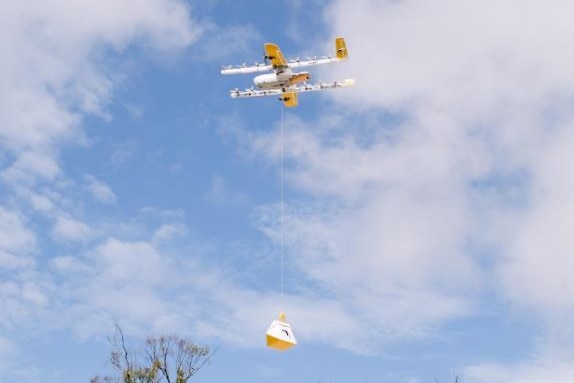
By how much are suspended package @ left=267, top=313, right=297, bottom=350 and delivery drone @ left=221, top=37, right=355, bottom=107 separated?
13904 millimetres

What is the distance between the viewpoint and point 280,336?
92.0ft

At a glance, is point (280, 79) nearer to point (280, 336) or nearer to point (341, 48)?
point (341, 48)

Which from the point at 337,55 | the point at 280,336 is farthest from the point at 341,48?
the point at 280,336

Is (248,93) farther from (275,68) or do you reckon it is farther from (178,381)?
(178,381)

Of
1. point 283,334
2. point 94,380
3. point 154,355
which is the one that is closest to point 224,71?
point 283,334

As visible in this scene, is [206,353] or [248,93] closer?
[248,93]

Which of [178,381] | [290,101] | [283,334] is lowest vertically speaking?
[283,334]

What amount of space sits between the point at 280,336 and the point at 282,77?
47.8 ft

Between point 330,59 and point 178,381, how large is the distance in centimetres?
2385

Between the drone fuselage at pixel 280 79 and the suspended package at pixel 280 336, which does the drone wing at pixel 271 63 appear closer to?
the drone fuselage at pixel 280 79

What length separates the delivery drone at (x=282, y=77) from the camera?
122 ft

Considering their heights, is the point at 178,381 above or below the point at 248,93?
below

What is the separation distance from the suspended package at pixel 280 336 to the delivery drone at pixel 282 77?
1390 cm

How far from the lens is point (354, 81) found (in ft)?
129
